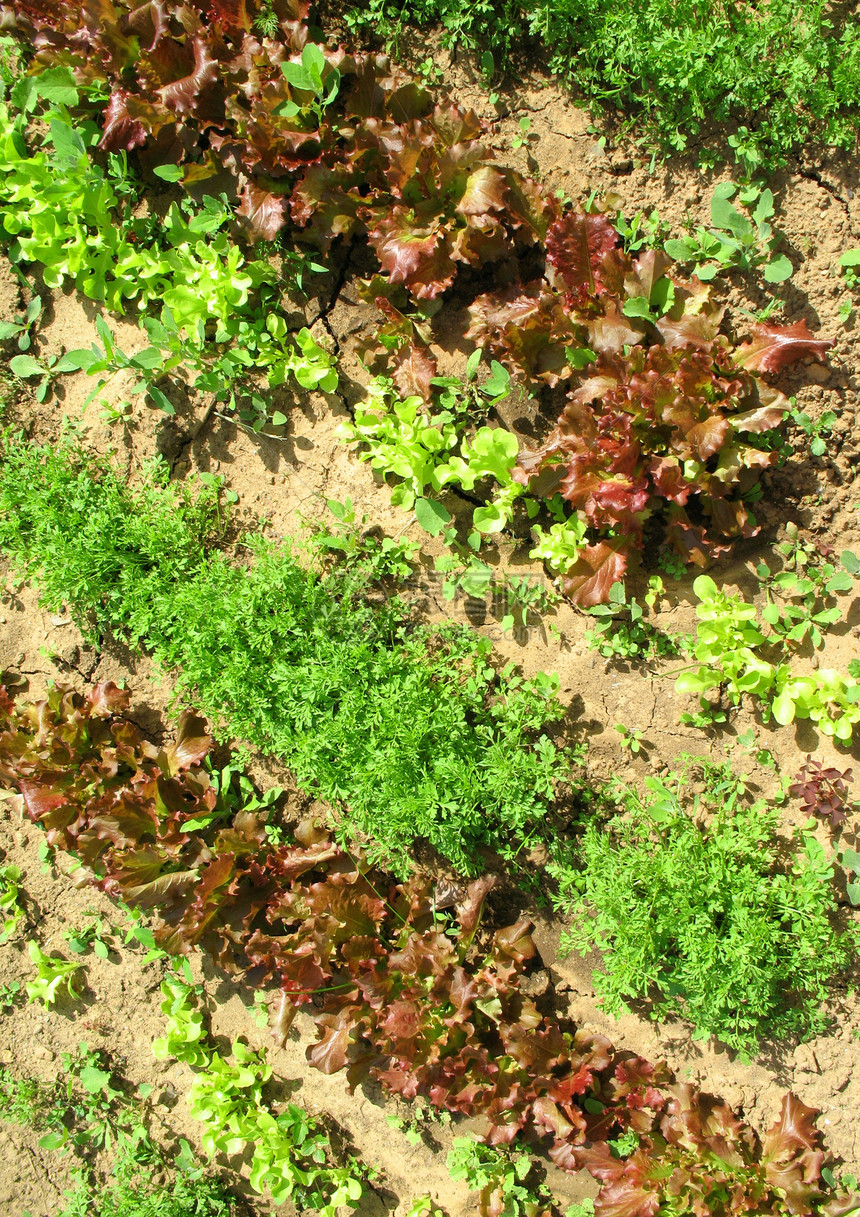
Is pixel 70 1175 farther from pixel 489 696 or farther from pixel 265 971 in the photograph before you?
pixel 489 696

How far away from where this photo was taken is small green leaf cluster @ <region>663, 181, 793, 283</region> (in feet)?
9.09

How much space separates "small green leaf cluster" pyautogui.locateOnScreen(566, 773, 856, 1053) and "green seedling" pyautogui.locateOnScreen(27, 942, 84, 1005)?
237cm

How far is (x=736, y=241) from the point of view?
2838 millimetres

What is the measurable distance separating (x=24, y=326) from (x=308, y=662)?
215 centimetres

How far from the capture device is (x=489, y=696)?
3123 millimetres

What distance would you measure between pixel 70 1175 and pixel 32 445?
3.51 m

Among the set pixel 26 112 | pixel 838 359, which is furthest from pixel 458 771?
pixel 26 112

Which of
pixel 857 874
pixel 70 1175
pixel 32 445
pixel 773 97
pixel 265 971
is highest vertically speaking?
pixel 773 97

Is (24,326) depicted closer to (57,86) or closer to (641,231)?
(57,86)

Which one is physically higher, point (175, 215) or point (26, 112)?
point (26, 112)

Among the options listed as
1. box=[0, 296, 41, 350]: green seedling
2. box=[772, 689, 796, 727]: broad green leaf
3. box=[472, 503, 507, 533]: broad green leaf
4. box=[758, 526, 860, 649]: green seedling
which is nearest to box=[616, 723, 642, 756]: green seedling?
box=[772, 689, 796, 727]: broad green leaf

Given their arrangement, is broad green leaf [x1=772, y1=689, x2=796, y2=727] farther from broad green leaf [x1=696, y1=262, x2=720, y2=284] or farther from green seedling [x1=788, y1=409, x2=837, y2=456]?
broad green leaf [x1=696, y1=262, x2=720, y2=284]

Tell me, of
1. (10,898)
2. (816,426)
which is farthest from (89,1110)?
(816,426)

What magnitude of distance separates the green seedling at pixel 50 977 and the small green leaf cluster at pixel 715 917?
237 centimetres
